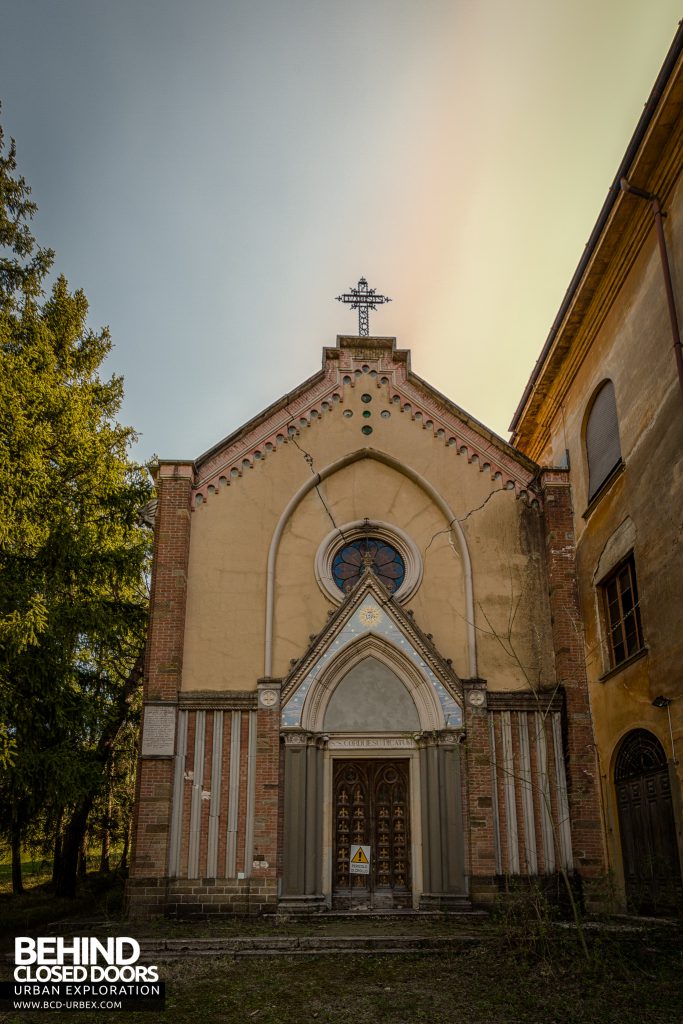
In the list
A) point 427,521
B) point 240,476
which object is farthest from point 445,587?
point 240,476

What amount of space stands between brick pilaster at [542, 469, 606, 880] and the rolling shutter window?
101 centimetres

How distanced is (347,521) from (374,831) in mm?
5989

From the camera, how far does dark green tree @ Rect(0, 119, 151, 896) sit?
1647 cm

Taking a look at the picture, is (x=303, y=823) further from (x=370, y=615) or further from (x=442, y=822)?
(x=370, y=615)

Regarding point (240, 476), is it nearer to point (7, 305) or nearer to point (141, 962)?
point (7, 305)

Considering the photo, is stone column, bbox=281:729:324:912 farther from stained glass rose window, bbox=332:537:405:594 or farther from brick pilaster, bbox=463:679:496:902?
stained glass rose window, bbox=332:537:405:594

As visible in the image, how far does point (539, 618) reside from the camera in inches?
654

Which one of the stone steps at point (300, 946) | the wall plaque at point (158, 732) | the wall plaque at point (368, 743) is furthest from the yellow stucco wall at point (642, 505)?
the wall plaque at point (158, 732)

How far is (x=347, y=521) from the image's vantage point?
1748cm

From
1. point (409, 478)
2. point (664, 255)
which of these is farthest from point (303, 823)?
point (664, 255)

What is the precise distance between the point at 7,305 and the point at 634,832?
53.7 feet

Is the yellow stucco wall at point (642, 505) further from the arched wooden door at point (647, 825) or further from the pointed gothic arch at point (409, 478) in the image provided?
the pointed gothic arch at point (409, 478)

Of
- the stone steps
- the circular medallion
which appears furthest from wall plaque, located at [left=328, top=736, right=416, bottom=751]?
the stone steps

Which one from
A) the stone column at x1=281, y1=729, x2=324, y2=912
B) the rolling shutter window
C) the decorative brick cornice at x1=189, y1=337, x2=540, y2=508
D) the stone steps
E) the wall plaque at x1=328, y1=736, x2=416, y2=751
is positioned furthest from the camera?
the decorative brick cornice at x1=189, y1=337, x2=540, y2=508
